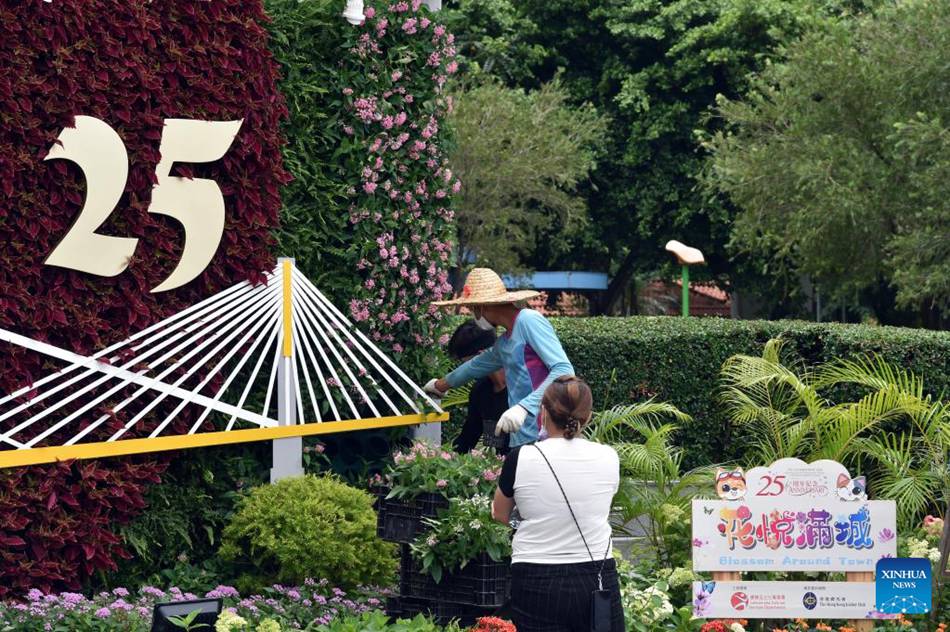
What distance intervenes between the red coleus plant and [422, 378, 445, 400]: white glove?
137cm

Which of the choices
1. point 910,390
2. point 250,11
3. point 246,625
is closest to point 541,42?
point 910,390

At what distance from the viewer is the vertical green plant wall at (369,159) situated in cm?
804

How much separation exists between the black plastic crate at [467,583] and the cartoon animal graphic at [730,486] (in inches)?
44.1

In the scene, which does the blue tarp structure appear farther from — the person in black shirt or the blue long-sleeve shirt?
the blue long-sleeve shirt

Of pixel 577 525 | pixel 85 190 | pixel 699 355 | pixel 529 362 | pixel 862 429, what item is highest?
pixel 85 190

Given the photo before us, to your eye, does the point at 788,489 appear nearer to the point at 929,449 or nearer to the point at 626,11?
the point at 929,449

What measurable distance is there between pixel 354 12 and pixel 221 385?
2361mm

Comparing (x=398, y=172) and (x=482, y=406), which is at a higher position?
(x=398, y=172)

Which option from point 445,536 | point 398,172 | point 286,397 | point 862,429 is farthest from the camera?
point 862,429

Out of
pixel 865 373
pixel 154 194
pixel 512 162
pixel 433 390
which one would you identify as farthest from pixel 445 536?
pixel 512 162

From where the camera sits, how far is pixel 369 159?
26.9 feet

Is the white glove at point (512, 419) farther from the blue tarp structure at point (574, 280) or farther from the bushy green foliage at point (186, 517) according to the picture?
the blue tarp structure at point (574, 280)

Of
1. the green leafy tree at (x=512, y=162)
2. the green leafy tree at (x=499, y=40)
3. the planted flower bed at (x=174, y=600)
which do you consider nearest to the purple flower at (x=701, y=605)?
the planted flower bed at (x=174, y=600)

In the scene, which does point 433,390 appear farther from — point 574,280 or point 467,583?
point 574,280
